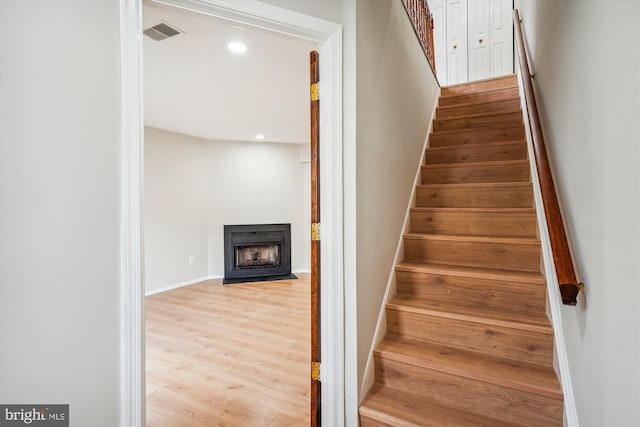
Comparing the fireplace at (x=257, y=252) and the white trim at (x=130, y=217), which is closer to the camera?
the white trim at (x=130, y=217)

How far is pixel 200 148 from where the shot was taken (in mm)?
5551

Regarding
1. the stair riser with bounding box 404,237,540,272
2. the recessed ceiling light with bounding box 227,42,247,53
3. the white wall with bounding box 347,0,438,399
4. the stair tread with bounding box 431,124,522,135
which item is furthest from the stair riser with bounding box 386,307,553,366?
the recessed ceiling light with bounding box 227,42,247,53

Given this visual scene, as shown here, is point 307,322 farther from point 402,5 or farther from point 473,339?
point 402,5

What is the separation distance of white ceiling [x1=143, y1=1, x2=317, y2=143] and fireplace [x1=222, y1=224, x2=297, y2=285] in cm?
188

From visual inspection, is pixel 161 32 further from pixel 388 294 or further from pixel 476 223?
pixel 476 223

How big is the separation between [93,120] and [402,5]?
2.34 m

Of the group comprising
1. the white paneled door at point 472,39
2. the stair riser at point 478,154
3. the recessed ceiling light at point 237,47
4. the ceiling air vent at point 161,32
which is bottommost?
the stair riser at point 478,154

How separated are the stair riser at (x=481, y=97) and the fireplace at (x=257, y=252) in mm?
3516

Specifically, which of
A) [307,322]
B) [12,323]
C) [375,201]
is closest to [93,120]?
[12,323]

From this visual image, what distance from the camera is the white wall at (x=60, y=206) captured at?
0.88m

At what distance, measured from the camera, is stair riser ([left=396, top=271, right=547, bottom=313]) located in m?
1.78

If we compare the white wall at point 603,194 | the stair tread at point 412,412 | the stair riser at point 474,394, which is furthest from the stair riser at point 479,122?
the stair tread at point 412,412

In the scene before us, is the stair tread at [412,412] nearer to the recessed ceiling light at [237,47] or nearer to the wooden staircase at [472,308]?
the wooden staircase at [472,308]

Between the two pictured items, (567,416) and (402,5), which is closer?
(567,416)
